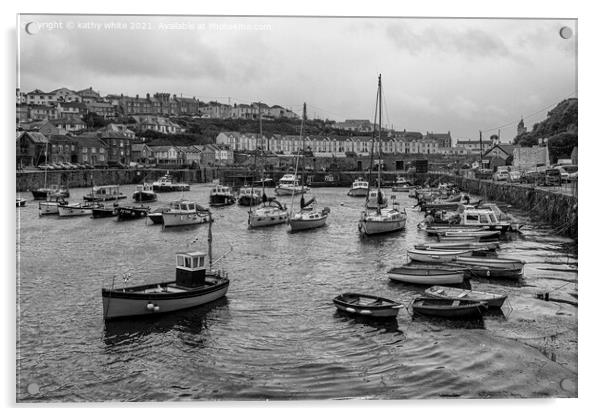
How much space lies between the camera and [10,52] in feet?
29.5

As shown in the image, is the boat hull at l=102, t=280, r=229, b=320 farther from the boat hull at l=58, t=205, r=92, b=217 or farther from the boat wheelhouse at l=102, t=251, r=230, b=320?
the boat hull at l=58, t=205, r=92, b=217

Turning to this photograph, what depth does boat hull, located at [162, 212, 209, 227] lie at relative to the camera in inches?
1136

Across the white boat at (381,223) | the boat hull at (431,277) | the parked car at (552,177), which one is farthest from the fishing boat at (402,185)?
the boat hull at (431,277)

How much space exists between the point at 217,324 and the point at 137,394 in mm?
3827

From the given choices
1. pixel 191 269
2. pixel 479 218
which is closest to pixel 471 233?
pixel 479 218

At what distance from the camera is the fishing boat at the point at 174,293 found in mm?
12641

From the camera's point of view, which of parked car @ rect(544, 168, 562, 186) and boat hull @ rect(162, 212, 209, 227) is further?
parked car @ rect(544, 168, 562, 186)

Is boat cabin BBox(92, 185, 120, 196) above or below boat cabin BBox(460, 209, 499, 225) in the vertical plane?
above

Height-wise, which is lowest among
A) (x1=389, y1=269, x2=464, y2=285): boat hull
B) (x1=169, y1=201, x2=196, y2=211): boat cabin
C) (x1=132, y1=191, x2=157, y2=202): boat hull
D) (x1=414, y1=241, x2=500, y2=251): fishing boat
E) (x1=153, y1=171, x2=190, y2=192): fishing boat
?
(x1=389, y1=269, x2=464, y2=285): boat hull

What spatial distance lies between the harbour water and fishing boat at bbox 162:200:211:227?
28.4 ft

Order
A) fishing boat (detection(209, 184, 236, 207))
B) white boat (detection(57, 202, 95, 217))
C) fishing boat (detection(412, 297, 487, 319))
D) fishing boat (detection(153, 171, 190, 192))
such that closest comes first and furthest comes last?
fishing boat (detection(412, 297, 487, 319)) < white boat (detection(57, 202, 95, 217)) < fishing boat (detection(209, 184, 236, 207)) < fishing boat (detection(153, 171, 190, 192))

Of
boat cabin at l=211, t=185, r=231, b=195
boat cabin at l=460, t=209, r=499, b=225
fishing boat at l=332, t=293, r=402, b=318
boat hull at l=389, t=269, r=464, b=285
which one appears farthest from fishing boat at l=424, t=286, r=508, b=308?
boat cabin at l=211, t=185, r=231, b=195

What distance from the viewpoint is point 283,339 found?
37.5ft

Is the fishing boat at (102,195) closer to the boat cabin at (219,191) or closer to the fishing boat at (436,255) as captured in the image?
the boat cabin at (219,191)
